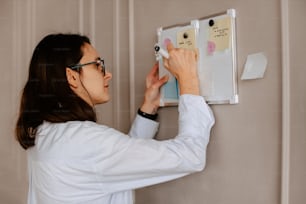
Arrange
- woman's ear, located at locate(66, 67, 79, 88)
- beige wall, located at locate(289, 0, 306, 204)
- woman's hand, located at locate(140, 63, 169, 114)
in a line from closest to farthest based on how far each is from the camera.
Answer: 1. beige wall, located at locate(289, 0, 306, 204)
2. woman's ear, located at locate(66, 67, 79, 88)
3. woman's hand, located at locate(140, 63, 169, 114)

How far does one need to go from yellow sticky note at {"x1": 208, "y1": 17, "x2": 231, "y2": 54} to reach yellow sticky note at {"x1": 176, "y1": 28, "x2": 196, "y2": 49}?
0.06 metres

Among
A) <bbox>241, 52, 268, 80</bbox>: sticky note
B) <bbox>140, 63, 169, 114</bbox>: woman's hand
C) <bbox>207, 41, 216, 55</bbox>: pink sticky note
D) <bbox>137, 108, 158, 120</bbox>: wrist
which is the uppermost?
<bbox>207, 41, 216, 55</bbox>: pink sticky note

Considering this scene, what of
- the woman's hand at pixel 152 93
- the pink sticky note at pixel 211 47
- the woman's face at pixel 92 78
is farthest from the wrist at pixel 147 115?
the pink sticky note at pixel 211 47

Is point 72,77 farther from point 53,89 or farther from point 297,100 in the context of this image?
point 297,100

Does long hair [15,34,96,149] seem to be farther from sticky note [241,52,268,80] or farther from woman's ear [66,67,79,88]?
sticky note [241,52,268,80]

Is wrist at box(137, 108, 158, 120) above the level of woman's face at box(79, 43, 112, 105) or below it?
below

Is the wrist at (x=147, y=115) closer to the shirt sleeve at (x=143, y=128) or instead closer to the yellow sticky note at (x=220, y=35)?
the shirt sleeve at (x=143, y=128)

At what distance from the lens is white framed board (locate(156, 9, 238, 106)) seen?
891 millimetres

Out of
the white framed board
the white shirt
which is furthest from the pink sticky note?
the white shirt

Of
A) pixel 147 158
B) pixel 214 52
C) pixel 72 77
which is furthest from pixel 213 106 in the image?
pixel 72 77

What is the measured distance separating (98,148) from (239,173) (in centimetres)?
36

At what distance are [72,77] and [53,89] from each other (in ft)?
0.19

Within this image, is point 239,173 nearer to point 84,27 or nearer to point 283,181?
point 283,181

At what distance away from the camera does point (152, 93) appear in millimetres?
1052
